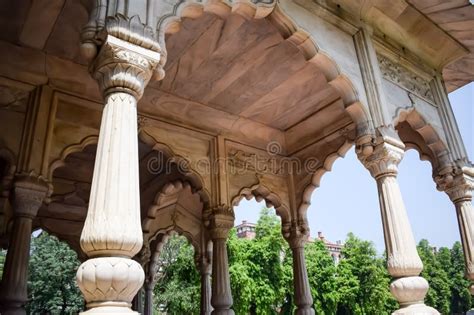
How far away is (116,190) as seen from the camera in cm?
300

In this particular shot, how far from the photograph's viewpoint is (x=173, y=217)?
465 inches

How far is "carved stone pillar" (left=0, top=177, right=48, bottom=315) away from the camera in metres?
4.99

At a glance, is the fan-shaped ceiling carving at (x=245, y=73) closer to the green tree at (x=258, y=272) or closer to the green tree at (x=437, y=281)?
the green tree at (x=258, y=272)

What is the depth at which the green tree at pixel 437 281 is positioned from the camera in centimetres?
3448

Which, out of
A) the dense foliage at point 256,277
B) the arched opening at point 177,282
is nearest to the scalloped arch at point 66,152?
the arched opening at point 177,282

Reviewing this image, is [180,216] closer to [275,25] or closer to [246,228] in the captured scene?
[275,25]

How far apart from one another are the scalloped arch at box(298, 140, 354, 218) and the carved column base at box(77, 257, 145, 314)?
708 cm

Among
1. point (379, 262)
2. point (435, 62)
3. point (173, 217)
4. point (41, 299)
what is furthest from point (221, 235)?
point (379, 262)

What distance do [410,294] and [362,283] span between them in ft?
86.9

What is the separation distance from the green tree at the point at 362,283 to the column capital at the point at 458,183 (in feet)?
73.8

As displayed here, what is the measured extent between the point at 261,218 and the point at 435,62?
2027cm

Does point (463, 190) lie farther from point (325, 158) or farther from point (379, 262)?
point (379, 262)

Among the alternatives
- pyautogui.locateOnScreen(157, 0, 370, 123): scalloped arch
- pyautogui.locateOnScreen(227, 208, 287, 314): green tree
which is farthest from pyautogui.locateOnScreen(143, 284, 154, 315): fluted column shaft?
pyautogui.locateOnScreen(227, 208, 287, 314): green tree

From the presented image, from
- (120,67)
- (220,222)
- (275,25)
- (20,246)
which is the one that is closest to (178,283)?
(220,222)
